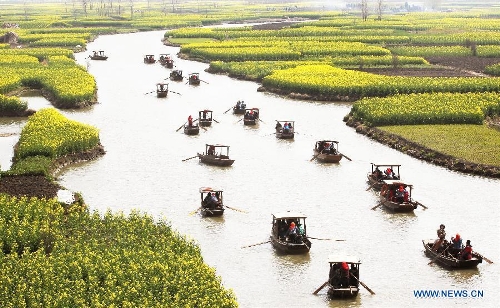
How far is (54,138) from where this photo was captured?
47.0m

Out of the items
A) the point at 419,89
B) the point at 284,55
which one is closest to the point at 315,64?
the point at 284,55

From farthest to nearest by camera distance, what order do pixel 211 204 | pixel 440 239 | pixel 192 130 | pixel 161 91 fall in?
1. pixel 161 91
2. pixel 192 130
3. pixel 211 204
4. pixel 440 239

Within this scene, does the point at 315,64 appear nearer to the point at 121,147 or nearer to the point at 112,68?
the point at 112,68

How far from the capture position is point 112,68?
90.3 metres

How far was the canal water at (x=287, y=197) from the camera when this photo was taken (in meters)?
29.6

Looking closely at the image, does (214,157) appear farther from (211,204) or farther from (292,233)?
(292,233)

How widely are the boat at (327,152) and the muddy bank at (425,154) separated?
4268 mm

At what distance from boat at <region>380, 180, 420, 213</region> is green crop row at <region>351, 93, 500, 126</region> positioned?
17215 mm

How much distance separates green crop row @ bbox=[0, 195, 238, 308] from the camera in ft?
80.0

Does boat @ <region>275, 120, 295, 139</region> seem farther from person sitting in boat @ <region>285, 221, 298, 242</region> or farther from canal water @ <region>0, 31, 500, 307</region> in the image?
person sitting in boat @ <region>285, 221, 298, 242</region>

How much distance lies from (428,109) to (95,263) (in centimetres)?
3465

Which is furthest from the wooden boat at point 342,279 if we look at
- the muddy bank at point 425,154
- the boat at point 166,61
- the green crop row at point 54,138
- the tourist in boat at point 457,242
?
the boat at point 166,61

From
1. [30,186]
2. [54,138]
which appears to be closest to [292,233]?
[30,186]

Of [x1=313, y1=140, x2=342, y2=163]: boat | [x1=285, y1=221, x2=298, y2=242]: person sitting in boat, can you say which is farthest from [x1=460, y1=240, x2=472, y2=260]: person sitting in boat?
[x1=313, y1=140, x2=342, y2=163]: boat
